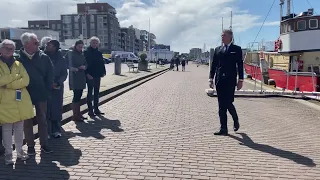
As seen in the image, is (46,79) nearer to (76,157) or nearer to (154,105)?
(76,157)

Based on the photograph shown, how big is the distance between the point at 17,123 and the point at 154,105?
5.89 meters

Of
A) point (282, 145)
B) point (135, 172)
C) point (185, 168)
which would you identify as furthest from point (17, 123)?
point (282, 145)

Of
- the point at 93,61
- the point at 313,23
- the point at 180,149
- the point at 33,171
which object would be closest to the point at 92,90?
the point at 93,61

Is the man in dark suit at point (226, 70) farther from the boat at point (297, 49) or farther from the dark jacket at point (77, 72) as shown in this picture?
the boat at point (297, 49)

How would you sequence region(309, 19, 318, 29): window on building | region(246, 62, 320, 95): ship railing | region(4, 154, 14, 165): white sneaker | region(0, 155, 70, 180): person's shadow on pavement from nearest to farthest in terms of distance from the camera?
region(0, 155, 70, 180): person's shadow on pavement, region(4, 154, 14, 165): white sneaker, region(246, 62, 320, 95): ship railing, region(309, 19, 318, 29): window on building

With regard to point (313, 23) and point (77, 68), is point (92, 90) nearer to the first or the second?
point (77, 68)

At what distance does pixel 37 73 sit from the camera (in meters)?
4.93

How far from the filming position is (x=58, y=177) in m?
4.10

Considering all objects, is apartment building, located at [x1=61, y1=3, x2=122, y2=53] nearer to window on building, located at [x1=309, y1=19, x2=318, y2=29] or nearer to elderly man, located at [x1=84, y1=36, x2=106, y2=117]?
window on building, located at [x1=309, y1=19, x2=318, y2=29]

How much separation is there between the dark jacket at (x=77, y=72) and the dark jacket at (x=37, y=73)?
204cm

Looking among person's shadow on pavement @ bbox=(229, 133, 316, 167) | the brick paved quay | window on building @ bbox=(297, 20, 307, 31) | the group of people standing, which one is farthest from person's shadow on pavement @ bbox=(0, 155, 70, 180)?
window on building @ bbox=(297, 20, 307, 31)

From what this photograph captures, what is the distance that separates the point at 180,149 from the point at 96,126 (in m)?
2.50

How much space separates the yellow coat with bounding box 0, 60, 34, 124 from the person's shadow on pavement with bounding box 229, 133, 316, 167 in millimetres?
3759

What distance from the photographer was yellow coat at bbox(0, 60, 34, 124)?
437 centimetres
